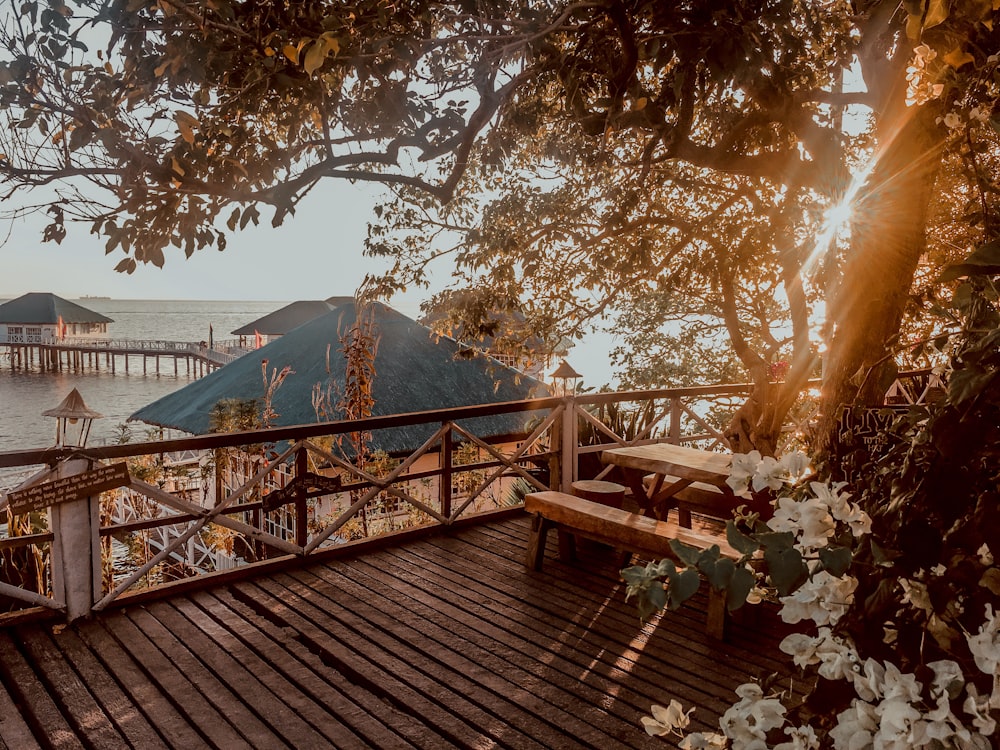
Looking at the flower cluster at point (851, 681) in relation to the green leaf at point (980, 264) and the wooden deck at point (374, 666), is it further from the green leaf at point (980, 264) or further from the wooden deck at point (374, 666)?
the wooden deck at point (374, 666)

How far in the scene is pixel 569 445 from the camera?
602cm

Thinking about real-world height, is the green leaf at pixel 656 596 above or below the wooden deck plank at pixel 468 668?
above

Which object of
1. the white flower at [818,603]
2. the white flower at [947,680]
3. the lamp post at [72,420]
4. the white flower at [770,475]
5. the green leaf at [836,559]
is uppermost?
the white flower at [770,475]

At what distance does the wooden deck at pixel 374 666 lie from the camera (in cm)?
284

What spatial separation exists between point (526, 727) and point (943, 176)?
20.6 ft

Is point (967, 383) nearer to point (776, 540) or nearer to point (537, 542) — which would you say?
point (776, 540)

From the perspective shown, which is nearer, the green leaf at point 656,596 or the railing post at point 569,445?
the green leaf at point 656,596

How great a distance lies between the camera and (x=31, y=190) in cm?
387

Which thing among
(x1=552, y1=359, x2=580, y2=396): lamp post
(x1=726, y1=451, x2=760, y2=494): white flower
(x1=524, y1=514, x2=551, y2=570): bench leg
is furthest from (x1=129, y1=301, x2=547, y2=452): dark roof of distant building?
(x1=726, y1=451, x2=760, y2=494): white flower

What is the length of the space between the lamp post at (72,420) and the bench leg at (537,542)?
254 centimetres

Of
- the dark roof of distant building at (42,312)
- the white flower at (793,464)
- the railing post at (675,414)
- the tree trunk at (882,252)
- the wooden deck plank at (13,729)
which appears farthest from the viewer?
the dark roof of distant building at (42,312)

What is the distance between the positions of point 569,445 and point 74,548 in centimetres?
355

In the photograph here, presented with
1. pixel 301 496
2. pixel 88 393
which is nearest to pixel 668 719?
pixel 301 496

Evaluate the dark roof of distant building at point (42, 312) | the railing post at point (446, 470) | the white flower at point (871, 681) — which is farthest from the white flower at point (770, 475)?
the dark roof of distant building at point (42, 312)
